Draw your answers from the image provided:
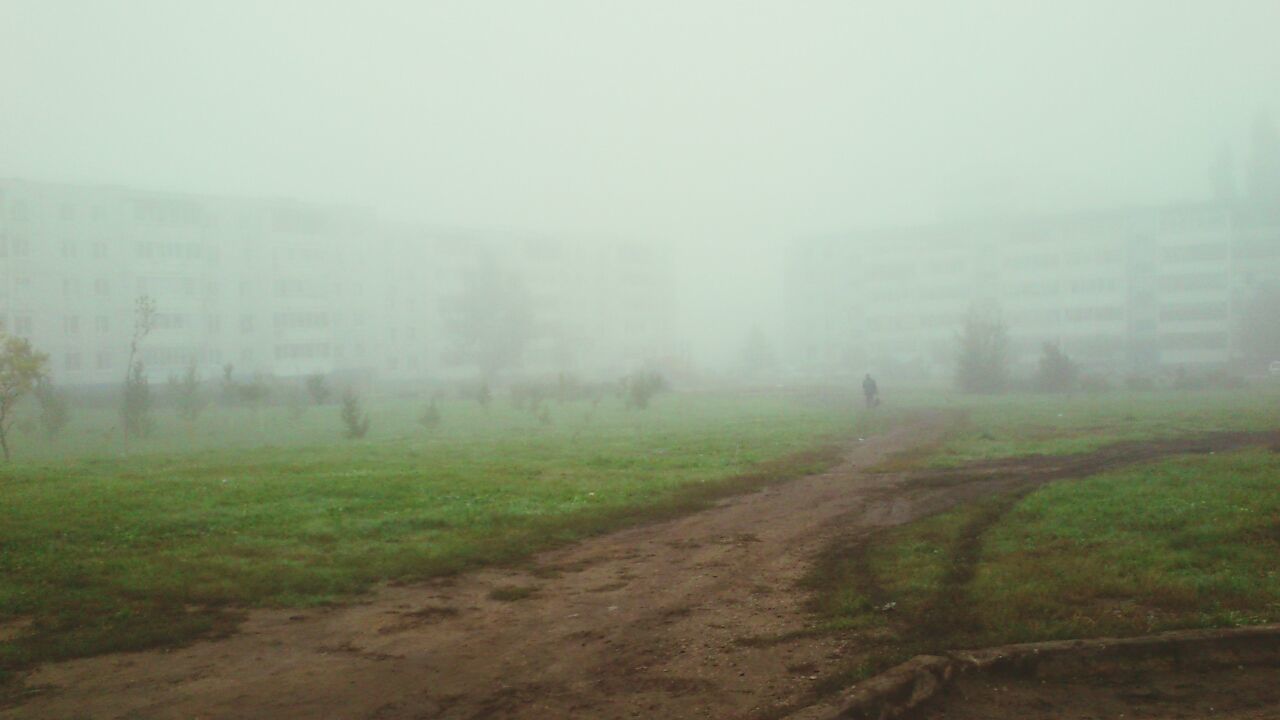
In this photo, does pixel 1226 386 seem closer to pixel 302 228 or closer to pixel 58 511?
pixel 58 511

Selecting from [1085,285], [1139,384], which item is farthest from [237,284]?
[1085,285]

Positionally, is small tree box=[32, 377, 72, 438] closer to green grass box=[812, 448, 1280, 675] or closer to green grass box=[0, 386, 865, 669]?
green grass box=[0, 386, 865, 669]

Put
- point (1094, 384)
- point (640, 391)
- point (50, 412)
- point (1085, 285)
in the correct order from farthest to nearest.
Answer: point (1085, 285) → point (1094, 384) → point (640, 391) → point (50, 412)

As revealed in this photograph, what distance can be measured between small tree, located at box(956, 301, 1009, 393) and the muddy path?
6704cm

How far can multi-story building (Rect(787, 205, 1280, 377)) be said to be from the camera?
120250 millimetres

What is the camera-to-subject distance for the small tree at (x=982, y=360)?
78.2 m

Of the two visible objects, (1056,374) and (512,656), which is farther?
(1056,374)

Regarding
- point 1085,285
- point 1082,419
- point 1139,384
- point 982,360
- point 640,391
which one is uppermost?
point 1085,285

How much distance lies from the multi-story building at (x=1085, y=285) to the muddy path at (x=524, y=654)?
10043 cm

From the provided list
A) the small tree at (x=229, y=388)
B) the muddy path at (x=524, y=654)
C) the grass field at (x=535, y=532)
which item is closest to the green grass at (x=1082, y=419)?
the grass field at (x=535, y=532)

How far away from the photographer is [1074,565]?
13750 mm

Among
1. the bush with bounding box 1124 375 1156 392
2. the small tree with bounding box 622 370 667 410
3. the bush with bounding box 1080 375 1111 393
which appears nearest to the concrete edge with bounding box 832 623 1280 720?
the small tree with bounding box 622 370 667 410

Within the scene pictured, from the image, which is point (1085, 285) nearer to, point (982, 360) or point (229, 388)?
point (982, 360)

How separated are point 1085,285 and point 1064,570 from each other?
126 meters
